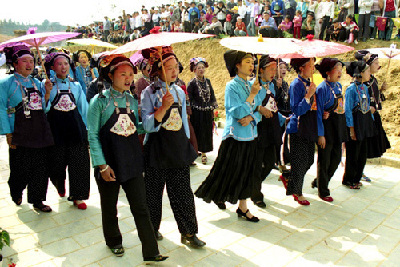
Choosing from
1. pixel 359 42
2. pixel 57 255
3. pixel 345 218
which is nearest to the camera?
pixel 57 255

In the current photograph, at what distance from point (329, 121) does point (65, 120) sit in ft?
11.7

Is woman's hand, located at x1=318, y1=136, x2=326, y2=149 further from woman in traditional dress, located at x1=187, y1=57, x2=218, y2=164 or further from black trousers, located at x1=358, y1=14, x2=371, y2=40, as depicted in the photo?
black trousers, located at x1=358, y1=14, x2=371, y2=40

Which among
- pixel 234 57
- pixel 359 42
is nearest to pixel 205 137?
pixel 234 57

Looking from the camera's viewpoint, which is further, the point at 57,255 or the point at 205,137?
the point at 205,137

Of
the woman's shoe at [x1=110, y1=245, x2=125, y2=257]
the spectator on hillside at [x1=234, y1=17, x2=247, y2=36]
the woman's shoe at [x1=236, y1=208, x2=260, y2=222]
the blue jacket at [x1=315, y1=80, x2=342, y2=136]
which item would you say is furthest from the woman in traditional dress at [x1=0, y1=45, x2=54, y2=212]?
the spectator on hillside at [x1=234, y1=17, x2=247, y2=36]

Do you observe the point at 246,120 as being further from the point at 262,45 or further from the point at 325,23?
the point at 325,23

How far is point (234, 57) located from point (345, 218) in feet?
8.25

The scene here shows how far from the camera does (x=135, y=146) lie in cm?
335

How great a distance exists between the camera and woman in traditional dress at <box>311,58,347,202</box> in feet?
15.5

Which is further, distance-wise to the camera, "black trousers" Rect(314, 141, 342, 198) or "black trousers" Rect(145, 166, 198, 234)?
"black trousers" Rect(314, 141, 342, 198)

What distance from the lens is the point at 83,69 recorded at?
22.5 ft

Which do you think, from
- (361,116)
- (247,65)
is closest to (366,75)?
(361,116)

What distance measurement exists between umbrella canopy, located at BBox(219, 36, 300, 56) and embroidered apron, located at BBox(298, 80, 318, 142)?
1.26m

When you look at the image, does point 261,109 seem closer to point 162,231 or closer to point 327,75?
point 327,75
